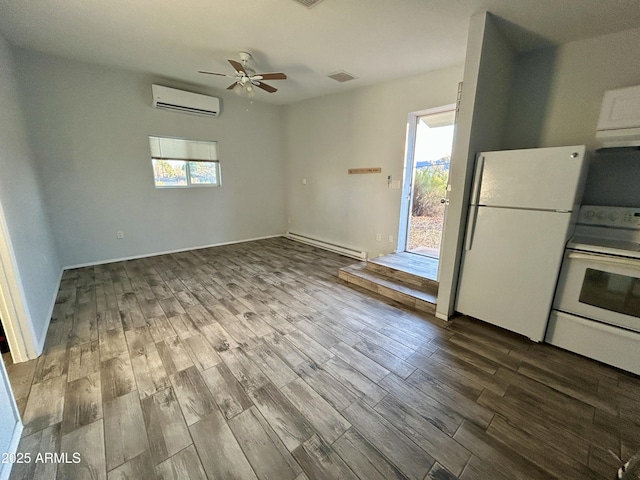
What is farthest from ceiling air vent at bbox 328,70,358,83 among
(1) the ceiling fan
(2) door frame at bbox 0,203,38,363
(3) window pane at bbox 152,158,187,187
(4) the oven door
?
(2) door frame at bbox 0,203,38,363

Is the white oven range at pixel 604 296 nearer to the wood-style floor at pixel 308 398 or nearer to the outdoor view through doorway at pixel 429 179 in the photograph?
the wood-style floor at pixel 308 398

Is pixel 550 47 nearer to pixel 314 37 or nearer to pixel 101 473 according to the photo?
pixel 314 37

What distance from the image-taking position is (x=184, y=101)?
4102 millimetres

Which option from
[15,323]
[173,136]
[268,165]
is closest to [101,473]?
[15,323]

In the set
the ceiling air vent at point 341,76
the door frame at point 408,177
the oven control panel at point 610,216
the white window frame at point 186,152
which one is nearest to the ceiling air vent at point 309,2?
the ceiling air vent at point 341,76

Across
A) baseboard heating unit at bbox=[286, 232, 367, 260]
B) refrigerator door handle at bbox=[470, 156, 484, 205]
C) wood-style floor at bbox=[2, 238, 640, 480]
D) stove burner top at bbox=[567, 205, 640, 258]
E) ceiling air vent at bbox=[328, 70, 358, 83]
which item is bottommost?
wood-style floor at bbox=[2, 238, 640, 480]

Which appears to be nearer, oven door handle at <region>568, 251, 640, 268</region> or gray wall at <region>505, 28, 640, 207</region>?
oven door handle at <region>568, 251, 640, 268</region>

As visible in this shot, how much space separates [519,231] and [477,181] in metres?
0.55

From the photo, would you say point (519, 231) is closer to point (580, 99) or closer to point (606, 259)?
point (606, 259)

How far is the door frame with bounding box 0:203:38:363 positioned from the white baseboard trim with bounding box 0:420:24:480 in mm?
819

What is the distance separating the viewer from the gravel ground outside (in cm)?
392

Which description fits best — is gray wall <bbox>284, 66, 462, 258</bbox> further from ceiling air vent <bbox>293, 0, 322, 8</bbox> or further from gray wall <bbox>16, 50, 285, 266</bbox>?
ceiling air vent <bbox>293, 0, 322, 8</bbox>

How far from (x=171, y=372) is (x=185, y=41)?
3.35 meters

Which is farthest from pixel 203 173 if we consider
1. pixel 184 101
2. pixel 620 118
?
pixel 620 118
